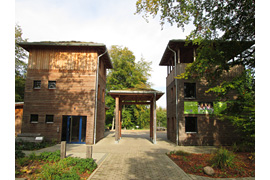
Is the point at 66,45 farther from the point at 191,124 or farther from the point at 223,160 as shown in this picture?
the point at 223,160

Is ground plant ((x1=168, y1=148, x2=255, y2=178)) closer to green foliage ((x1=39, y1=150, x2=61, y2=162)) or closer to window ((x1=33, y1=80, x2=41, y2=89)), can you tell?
green foliage ((x1=39, y1=150, x2=61, y2=162))

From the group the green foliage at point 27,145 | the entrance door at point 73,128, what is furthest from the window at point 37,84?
the green foliage at point 27,145

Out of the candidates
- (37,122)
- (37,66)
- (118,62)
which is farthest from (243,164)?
(118,62)

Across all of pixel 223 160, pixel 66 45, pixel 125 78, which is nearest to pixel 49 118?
pixel 66 45

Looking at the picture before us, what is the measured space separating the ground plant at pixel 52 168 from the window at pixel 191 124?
980cm

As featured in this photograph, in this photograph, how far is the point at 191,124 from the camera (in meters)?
15.0

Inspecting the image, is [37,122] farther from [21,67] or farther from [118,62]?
[118,62]

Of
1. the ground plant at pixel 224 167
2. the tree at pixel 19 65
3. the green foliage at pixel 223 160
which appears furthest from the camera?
the tree at pixel 19 65

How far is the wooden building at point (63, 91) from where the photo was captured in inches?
591

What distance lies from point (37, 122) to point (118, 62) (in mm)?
22601

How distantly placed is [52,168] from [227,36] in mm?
10583

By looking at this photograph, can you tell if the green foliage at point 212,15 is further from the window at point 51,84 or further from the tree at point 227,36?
the window at point 51,84

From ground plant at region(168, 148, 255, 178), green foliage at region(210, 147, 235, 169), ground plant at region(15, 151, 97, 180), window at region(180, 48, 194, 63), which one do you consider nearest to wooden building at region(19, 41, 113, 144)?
ground plant at region(15, 151, 97, 180)

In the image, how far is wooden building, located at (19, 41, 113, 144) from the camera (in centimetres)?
1500
